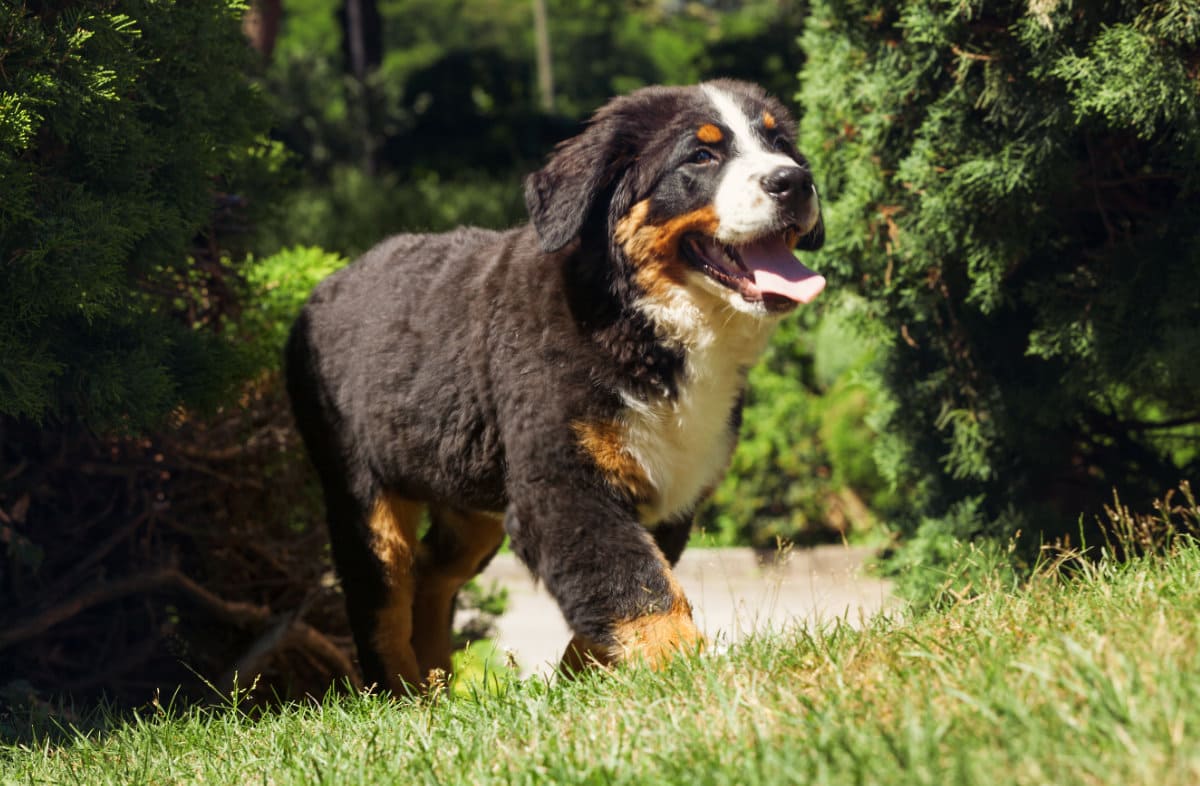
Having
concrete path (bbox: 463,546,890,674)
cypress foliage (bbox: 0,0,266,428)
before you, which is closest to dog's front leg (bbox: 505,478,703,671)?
cypress foliage (bbox: 0,0,266,428)

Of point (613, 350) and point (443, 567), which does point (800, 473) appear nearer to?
point (443, 567)

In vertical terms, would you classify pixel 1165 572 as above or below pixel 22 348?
below

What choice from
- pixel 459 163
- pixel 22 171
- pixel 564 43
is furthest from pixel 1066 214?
pixel 564 43

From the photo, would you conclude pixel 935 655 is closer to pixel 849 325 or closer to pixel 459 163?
pixel 849 325

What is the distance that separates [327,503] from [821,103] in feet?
9.51

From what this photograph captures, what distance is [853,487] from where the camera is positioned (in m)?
10.3

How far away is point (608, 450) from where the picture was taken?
4215 mm


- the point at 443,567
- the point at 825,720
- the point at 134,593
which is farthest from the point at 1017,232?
the point at 134,593

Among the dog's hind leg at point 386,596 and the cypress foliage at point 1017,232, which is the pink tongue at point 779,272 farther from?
the dog's hind leg at point 386,596

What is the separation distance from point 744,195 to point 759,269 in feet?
0.94

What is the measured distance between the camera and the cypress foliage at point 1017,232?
15.9 ft

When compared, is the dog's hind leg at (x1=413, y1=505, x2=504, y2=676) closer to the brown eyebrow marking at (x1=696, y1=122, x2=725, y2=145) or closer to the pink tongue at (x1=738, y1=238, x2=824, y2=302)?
the pink tongue at (x1=738, y1=238, x2=824, y2=302)

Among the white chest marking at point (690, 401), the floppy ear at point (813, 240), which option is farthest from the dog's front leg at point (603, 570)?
the floppy ear at point (813, 240)

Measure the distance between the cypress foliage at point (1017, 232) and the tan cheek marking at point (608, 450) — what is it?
6.40ft
